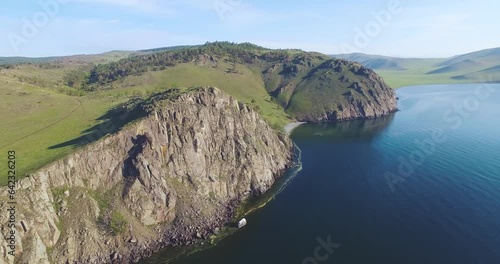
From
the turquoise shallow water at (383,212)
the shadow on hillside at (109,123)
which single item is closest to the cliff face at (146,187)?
the shadow on hillside at (109,123)

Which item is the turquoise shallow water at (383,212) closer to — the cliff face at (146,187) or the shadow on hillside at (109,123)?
the cliff face at (146,187)

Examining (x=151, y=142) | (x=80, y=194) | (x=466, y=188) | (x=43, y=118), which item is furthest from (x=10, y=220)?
(x=466, y=188)

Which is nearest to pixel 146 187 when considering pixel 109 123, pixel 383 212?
pixel 109 123

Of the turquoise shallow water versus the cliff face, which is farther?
the turquoise shallow water

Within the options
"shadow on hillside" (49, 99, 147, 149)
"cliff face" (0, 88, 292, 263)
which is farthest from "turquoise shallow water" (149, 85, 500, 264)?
"shadow on hillside" (49, 99, 147, 149)

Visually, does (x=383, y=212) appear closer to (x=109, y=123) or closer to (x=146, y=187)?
(x=146, y=187)

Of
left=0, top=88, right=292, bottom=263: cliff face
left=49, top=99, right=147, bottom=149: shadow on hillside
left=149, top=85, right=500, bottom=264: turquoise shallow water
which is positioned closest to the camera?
left=0, top=88, right=292, bottom=263: cliff face

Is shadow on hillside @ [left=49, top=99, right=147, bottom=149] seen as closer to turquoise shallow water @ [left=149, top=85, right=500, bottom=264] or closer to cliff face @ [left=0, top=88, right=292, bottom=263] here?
cliff face @ [left=0, top=88, right=292, bottom=263]
